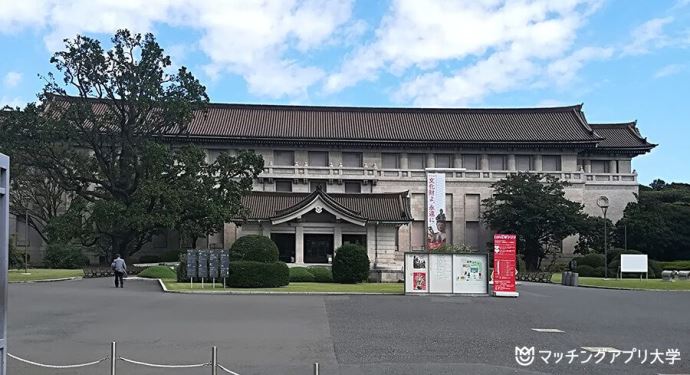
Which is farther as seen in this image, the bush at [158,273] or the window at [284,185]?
the window at [284,185]

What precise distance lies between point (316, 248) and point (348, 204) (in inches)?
159

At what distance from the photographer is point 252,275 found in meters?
26.8

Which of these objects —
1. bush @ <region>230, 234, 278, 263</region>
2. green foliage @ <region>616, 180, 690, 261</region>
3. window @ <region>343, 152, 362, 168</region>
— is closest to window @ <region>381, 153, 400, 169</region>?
window @ <region>343, 152, 362, 168</region>

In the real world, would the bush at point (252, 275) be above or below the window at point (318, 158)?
below

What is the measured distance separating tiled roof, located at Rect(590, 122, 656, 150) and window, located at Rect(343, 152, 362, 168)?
2231cm

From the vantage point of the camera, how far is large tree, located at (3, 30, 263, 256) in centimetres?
3988

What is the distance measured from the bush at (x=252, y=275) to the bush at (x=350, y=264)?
5870 mm

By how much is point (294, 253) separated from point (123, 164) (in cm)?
1258

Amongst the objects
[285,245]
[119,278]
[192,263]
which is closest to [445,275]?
[192,263]

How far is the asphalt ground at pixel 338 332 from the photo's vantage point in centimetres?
1025

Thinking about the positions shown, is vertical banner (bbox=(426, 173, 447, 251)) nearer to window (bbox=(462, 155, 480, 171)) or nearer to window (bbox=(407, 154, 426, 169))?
window (bbox=(407, 154, 426, 169))

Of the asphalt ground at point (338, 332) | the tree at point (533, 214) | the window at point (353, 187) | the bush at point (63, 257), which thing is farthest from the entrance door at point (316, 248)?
the asphalt ground at point (338, 332)

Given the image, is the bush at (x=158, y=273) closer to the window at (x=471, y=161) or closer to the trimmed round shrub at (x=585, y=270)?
the trimmed round shrub at (x=585, y=270)

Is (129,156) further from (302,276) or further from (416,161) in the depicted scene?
(416,161)
